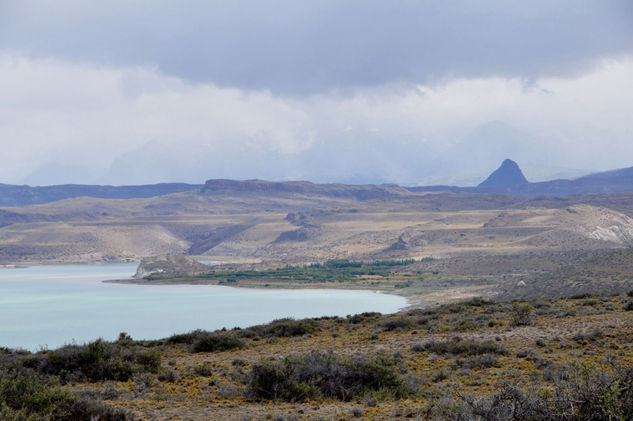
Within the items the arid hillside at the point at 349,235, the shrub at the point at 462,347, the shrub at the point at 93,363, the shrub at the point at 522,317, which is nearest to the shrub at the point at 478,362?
the shrub at the point at 462,347

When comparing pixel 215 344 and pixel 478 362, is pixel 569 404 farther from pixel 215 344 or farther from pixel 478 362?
pixel 215 344

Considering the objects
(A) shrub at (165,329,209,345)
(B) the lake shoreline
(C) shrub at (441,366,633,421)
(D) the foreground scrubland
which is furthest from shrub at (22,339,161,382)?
(B) the lake shoreline

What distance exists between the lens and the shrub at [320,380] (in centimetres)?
1232

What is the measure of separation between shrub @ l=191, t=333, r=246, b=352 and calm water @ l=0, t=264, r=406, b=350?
26.6m

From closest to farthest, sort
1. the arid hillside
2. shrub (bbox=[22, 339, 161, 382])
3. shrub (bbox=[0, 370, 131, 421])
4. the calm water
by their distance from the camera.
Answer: shrub (bbox=[0, 370, 131, 421]), shrub (bbox=[22, 339, 161, 382]), the calm water, the arid hillside

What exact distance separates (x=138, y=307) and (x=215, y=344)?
181 ft

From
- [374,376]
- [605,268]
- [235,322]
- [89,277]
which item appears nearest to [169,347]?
[374,376]

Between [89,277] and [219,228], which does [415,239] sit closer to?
[89,277]

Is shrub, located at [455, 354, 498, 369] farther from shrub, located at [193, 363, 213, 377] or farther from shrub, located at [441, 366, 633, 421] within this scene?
shrub, located at [441, 366, 633, 421]

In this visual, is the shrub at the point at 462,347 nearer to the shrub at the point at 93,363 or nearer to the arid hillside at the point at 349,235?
the shrub at the point at 93,363

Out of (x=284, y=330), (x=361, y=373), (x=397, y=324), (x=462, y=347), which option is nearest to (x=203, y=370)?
(x=361, y=373)

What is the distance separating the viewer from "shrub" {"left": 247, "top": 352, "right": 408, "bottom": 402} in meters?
12.3

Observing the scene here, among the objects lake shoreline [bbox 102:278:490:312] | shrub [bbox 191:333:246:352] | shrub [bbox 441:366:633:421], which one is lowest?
lake shoreline [bbox 102:278:490:312]

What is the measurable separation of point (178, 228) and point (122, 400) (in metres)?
190
